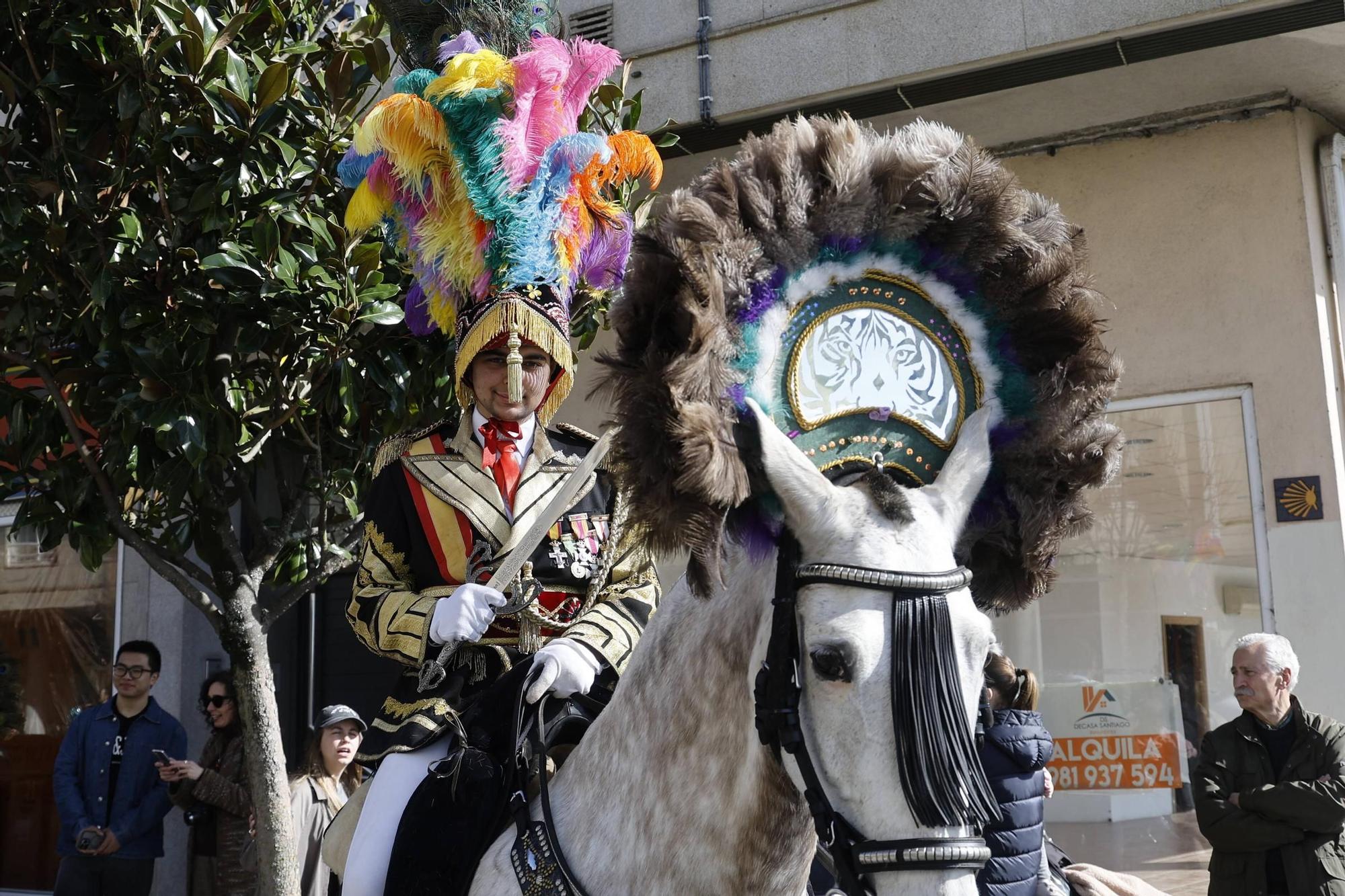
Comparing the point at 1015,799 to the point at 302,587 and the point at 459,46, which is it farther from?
the point at 302,587

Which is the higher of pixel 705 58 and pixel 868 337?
pixel 705 58

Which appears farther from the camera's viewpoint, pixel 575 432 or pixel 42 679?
pixel 42 679

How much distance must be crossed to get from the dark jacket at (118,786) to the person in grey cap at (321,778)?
3.78ft

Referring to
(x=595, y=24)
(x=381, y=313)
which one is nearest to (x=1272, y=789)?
(x=381, y=313)

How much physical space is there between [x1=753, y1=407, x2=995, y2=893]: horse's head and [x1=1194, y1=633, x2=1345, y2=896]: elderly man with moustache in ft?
12.6

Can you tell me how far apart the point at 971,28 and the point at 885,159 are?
5.73 meters

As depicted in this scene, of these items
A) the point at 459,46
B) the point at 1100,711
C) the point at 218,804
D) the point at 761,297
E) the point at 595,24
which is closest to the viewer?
the point at 761,297

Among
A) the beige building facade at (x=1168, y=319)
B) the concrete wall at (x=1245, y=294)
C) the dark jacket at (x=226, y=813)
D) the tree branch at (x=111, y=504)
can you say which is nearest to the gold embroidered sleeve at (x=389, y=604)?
the tree branch at (x=111, y=504)

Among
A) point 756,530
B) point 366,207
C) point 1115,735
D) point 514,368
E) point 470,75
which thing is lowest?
point 1115,735

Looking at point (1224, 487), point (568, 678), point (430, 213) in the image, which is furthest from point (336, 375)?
point (1224, 487)

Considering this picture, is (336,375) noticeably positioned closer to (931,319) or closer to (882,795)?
(931,319)

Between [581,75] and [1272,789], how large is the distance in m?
4.01

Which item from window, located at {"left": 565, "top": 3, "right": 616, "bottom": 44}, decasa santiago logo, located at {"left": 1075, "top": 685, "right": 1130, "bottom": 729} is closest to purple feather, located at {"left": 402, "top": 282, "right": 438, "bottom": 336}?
decasa santiago logo, located at {"left": 1075, "top": 685, "right": 1130, "bottom": 729}

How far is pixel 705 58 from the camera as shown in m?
8.41
